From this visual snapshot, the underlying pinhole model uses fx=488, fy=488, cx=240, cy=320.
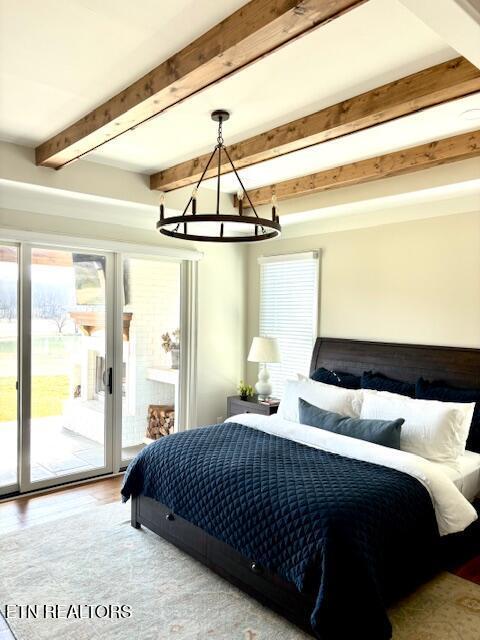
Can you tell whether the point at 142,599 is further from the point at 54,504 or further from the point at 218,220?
the point at 218,220

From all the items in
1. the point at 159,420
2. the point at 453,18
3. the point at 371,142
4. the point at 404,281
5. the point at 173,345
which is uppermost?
the point at 371,142

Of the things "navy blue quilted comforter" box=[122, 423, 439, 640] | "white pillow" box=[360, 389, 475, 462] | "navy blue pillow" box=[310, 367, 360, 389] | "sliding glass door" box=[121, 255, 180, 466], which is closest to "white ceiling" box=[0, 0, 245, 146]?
"sliding glass door" box=[121, 255, 180, 466]

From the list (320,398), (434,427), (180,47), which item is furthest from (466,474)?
(180,47)

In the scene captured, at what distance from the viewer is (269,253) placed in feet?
17.9

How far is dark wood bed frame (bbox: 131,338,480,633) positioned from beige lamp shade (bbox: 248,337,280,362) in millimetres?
386

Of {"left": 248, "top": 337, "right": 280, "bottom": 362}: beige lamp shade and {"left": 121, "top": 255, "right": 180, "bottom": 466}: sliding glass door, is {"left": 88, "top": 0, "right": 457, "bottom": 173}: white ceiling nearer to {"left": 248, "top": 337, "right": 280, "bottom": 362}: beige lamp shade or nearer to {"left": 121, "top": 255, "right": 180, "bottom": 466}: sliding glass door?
{"left": 121, "top": 255, "right": 180, "bottom": 466}: sliding glass door

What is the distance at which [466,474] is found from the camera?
3.14 metres

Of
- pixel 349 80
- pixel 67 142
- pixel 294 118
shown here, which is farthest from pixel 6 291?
pixel 349 80

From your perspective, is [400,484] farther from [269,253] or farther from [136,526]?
[269,253]

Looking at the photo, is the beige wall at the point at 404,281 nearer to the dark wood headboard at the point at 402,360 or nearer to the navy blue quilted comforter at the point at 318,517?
the dark wood headboard at the point at 402,360

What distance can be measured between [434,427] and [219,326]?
276 centimetres

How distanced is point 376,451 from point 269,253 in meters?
2.95

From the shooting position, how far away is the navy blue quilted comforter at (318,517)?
2.16m

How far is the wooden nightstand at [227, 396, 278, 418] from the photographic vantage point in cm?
477
